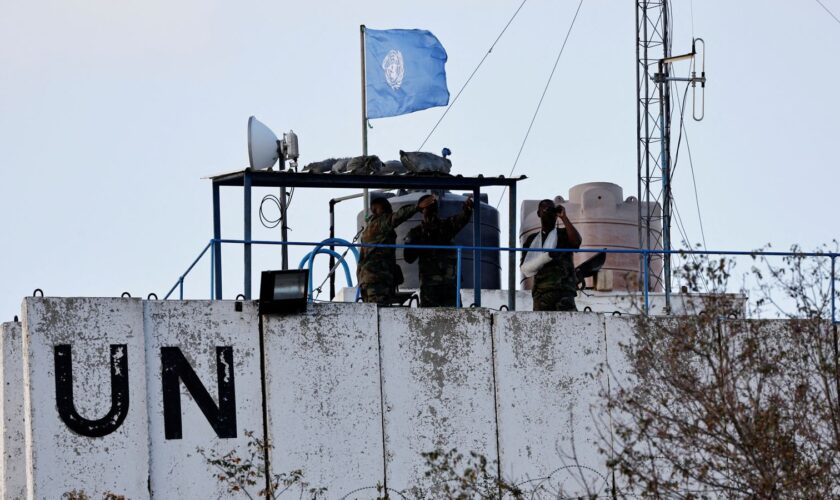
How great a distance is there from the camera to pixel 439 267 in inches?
842

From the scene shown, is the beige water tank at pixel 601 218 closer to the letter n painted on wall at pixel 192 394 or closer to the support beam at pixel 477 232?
the support beam at pixel 477 232

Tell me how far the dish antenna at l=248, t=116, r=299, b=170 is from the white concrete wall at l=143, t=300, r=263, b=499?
2.24m

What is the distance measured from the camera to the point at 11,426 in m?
20.9

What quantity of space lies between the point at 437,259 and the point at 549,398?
2.45 m

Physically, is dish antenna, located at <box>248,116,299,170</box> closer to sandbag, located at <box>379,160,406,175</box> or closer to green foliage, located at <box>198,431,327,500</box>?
sandbag, located at <box>379,160,406,175</box>

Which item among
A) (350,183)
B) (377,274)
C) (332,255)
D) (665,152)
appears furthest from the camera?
(665,152)

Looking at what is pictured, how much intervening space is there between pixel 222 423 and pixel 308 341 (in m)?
1.25

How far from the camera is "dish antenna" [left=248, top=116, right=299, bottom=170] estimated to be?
2048 cm

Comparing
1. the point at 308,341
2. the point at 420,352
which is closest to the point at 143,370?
the point at 308,341

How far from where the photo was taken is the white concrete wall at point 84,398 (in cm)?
1773

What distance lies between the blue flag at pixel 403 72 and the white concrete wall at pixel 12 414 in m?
8.24

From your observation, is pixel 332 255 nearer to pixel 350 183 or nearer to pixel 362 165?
pixel 350 183

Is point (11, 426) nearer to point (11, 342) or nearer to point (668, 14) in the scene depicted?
point (11, 342)

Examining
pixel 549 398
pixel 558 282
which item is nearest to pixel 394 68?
pixel 558 282
